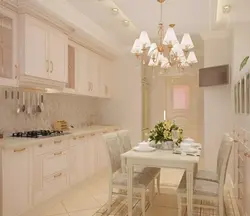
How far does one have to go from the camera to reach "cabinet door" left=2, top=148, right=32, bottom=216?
8.84 feet

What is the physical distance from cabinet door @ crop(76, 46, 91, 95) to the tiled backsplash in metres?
0.37

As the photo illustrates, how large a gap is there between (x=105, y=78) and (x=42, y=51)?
2.60m

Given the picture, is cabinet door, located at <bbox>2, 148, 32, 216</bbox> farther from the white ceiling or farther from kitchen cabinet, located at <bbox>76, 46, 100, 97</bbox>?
the white ceiling

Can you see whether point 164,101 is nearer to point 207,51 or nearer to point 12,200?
point 207,51

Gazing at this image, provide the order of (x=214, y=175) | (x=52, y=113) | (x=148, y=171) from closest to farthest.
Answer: (x=214, y=175)
(x=148, y=171)
(x=52, y=113)

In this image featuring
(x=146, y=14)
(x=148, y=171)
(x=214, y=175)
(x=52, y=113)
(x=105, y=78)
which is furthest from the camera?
(x=105, y=78)

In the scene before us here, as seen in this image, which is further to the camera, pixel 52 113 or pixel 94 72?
pixel 94 72

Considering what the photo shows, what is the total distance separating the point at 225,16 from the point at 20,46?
304cm

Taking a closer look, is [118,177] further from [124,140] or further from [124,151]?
[124,140]

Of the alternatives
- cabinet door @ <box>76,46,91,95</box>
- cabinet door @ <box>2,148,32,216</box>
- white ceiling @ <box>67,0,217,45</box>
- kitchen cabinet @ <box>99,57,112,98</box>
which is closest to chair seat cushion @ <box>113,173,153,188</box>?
cabinet door @ <box>2,148,32,216</box>

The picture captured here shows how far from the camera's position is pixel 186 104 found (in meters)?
7.33

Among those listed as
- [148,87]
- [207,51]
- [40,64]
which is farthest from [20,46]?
[148,87]

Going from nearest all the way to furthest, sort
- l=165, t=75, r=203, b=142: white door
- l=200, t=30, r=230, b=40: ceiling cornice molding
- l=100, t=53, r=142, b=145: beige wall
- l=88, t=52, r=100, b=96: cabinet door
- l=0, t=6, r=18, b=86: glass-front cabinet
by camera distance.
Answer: l=0, t=6, r=18, b=86: glass-front cabinet, l=200, t=30, r=230, b=40: ceiling cornice molding, l=88, t=52, r=100, b=96: cabinet door, l=100, t=53, r=142, b=145: beige wall, l=165, t=75, r=203, b=142: white door

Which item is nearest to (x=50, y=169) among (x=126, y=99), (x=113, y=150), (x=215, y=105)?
(x=113, y=150)
